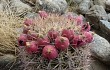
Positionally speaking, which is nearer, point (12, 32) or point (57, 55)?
point (57, 55)

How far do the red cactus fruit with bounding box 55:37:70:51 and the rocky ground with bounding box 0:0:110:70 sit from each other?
76cm

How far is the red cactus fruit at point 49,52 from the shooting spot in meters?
1.83

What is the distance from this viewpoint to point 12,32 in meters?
2.62

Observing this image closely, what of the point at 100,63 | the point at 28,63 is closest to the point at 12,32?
the point at 28,63

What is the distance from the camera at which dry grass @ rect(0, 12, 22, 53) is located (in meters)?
2.55

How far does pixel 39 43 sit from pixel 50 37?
84 millimetres

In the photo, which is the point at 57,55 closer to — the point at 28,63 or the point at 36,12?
the point at 28,63

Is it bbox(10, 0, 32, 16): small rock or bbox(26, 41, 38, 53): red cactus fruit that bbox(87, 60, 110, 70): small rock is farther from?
bbox(26, 41, 38, 53): red cactus fruit

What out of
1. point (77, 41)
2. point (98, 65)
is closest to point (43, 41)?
point (77, 41)

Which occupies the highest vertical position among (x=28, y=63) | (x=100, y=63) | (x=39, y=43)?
(x=39, y=43)

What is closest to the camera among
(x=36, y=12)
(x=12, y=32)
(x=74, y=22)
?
(x=74, y=22)

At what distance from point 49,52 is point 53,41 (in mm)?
117

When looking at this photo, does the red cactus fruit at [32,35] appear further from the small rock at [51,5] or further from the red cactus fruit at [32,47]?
the small rock at [51,5]

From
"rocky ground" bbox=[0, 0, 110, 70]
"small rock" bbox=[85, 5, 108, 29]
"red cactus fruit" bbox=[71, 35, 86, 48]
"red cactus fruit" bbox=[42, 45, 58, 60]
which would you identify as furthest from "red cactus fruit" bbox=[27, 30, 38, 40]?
"small rock" bbox=[85, 5, 108, 29]
